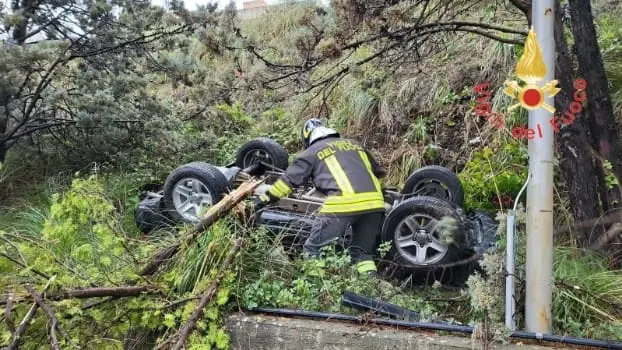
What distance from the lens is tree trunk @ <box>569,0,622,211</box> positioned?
4.81 metres

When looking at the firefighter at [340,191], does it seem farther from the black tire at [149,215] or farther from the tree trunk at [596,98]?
the tree trunk at [596,98]

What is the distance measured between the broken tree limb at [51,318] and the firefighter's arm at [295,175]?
2.09m

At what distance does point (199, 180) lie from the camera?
5.73 metres

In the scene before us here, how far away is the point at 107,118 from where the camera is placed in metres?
7.56

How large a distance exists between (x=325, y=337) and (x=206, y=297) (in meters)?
0.82

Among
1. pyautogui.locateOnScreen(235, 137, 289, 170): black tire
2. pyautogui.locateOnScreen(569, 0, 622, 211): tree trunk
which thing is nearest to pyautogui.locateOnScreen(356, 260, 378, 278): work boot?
pyautogui.locateOnScreen(569, 0, 622, 211): tree trunk

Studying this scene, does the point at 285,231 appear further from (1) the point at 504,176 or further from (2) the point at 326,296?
(1) the point at 504,176

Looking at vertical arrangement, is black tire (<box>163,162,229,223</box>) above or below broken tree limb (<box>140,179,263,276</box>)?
above

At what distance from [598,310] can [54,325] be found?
3.35 m

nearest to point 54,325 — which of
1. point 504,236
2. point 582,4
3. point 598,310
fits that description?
point 504,236

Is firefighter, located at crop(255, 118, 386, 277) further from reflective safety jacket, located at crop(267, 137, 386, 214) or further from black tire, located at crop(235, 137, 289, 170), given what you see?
black tire, located at crop(235, 137, 289, 170)

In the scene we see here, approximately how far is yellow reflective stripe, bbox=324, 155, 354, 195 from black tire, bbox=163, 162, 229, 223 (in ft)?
3.83

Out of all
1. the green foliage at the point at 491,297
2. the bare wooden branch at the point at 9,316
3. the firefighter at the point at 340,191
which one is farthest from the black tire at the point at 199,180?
the green foliage at the point at 491,297

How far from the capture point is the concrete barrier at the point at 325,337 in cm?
363
